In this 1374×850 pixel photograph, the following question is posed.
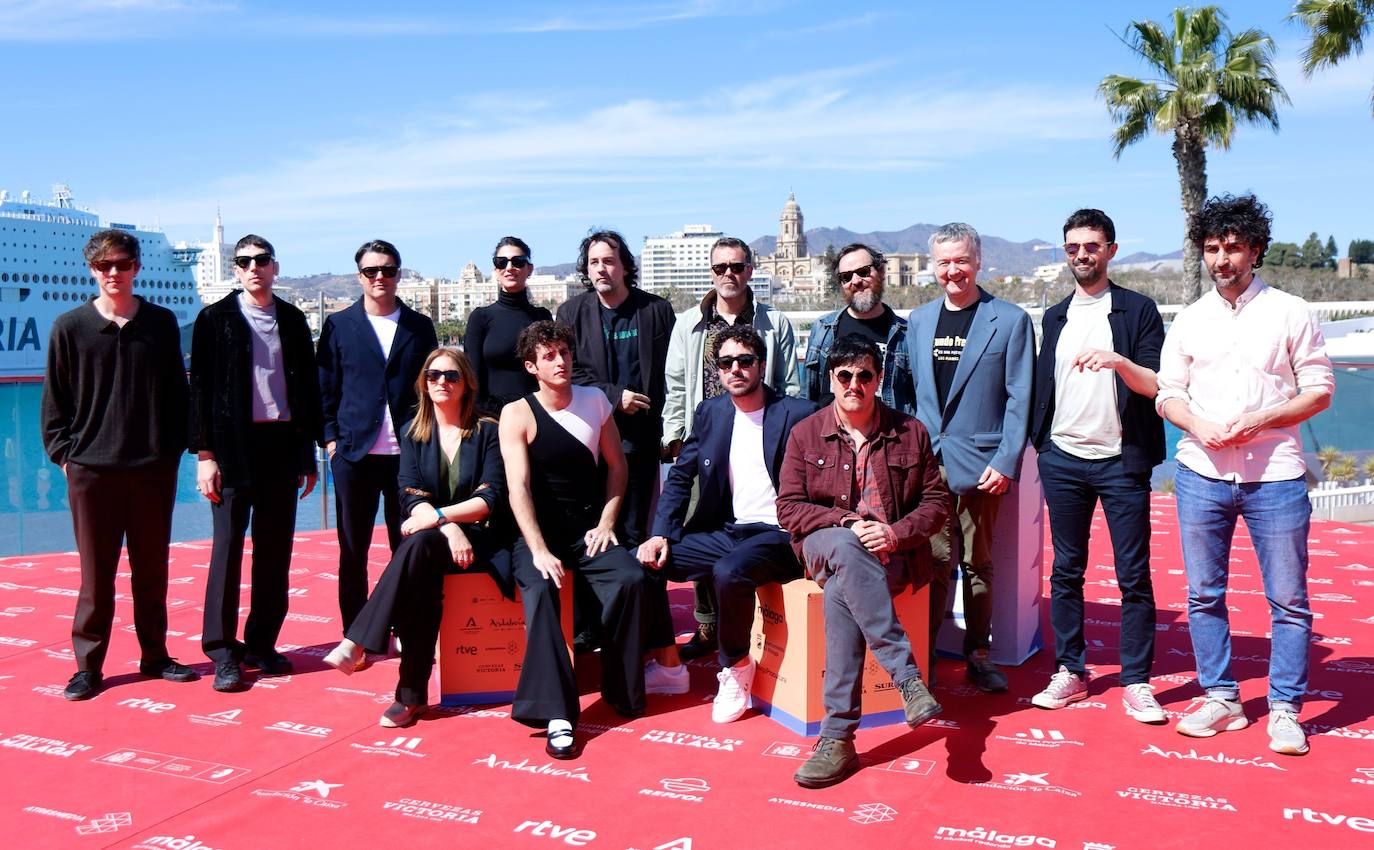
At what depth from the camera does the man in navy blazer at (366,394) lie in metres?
4.19

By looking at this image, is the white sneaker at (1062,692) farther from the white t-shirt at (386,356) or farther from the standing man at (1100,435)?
the white t-shirt at (386,356)

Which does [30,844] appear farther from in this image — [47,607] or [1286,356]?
[1286,356]

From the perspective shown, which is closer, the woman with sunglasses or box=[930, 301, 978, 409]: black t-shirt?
the woman with sunglasses

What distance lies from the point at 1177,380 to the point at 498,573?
237cm

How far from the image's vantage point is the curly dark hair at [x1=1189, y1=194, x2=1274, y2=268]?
317cm

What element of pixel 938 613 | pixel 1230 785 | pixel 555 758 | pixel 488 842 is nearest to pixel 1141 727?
pixel 1230 785

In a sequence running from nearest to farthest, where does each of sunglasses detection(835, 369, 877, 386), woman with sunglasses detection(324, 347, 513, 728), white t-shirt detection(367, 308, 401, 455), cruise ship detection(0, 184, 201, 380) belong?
sunglasses detection(835, 369, 877, 386), woman with sunglasses detection(324, 347, 513, 728), white t-shirt detection(367, 308, 401, 455), cruise ship detection(0, 184, 201, 380)

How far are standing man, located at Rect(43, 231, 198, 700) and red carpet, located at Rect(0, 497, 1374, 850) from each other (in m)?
0.43

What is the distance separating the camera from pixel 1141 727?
11.3 feet

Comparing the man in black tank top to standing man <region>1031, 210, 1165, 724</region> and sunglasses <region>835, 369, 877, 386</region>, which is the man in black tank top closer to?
sunglasses <region>835, 369, 877, 386</region>

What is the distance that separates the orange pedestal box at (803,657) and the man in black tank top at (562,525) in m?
0.44

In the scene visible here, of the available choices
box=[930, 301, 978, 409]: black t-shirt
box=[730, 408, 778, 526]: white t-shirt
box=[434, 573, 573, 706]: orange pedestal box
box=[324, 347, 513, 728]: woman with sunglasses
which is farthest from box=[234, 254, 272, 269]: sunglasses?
box=[930, 301, 978, 409]: black t-shirt

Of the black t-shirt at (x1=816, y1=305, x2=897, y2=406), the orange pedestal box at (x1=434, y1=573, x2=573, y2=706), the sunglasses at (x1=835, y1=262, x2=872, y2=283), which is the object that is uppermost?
the sunglasses at (x1=835, y1=262, x2=872, y2=283)

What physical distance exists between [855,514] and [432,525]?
1477 millimetres
